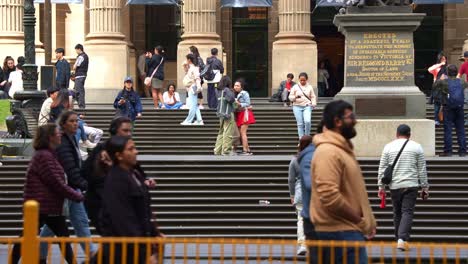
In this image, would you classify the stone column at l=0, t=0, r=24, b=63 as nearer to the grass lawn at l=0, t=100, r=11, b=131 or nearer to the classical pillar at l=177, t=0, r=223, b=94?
the classical pillar at l=177, t=0, r=223, b=94

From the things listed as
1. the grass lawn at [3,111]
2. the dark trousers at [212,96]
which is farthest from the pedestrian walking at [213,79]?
the grass lawn at [3,111]

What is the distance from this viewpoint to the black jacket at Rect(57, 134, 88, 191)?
13078 millimetres

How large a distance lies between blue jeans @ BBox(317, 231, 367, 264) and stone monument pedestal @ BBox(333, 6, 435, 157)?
1310 centimetres

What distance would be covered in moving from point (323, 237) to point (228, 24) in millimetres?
33172

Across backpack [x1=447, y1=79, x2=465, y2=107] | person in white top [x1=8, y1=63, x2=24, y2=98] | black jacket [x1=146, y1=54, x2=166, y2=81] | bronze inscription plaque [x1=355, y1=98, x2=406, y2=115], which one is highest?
black jacket [x1=146, y1=54, x2=166, y2=81]

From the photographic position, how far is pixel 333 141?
972cm

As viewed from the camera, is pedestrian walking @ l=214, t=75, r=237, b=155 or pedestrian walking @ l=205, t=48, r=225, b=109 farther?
pedestrian walking @ l=205, t=48, r=225, b=109

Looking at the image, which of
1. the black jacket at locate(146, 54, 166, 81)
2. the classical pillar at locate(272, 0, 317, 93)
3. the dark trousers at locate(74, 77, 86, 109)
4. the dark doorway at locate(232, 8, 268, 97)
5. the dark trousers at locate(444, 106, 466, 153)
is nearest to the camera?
the dark trousers at locate(444, 106, 466, 153)

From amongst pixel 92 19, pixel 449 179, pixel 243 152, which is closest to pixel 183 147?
pixel 243 152

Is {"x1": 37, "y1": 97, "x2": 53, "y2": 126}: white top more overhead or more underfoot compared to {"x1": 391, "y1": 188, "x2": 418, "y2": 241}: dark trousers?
more overhead

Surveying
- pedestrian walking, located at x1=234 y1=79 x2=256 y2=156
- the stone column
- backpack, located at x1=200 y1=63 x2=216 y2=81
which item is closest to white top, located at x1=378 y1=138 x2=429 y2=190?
pedestrian walking, located at x1=234 y1=79 x2=256 y2=156

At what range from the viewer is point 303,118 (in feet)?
84.4

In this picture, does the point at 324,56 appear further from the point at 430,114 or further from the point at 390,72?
the point at 390,72

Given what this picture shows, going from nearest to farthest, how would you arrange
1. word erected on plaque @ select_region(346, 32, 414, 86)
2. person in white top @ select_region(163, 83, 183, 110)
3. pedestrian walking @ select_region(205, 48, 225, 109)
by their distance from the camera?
word erected on plaque @ select_region(346, 32, 414, 86)
pedestrian walking @ select_region(205, 48, 225, 109)
person in white top @ select_region(163, 83, 183, 110)
